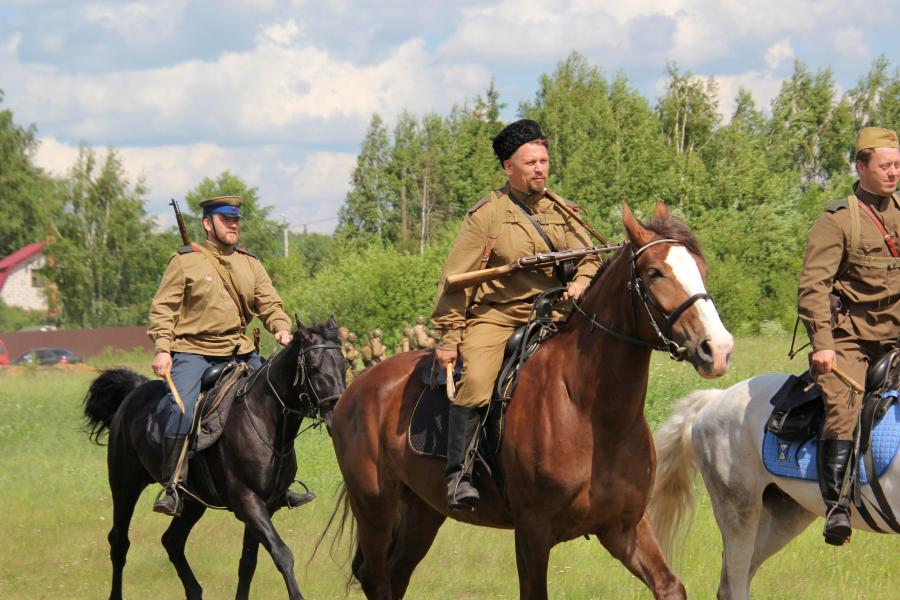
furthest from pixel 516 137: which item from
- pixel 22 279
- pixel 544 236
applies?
pixel 22 279

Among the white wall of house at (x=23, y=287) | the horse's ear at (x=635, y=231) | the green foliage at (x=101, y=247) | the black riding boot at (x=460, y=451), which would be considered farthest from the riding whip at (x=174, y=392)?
the white wall of house at (x=23, y=287)

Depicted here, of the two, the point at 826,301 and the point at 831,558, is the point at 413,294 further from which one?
the point at 826,301

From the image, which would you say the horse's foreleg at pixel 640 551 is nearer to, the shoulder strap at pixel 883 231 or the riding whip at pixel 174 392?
the shoulder strap at pixel 883 231

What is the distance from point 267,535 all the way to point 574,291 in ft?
11.3

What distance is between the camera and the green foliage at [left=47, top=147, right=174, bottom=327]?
66.5 m

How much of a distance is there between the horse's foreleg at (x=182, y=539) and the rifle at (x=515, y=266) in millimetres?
4406

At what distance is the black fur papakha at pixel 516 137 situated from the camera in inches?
261

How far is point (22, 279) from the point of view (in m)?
92.4

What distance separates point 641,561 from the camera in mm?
6117

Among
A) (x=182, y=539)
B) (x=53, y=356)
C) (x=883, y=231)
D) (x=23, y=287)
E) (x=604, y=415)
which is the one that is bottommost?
(x=23, y=287)

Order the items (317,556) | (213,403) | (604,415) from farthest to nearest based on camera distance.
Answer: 1. (317,556)
2. (213,403)
3. (604,415)

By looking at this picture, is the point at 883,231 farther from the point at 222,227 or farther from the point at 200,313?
the point at 200,313

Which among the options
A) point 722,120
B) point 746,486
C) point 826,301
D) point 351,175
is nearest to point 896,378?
point 826,301

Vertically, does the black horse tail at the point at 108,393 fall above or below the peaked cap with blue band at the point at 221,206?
below
